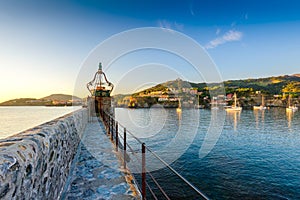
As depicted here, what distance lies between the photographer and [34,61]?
1124 centimetres

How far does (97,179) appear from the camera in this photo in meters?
3.33

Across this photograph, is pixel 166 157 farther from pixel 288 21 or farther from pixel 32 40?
pixel 288 21

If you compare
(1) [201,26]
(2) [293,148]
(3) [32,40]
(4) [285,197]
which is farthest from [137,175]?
(1) [201,26]

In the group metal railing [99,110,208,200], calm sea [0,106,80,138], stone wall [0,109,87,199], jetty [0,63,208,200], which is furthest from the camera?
calm sea [0,106,80,138]

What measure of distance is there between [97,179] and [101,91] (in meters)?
11.4

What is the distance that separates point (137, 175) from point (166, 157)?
141 inches

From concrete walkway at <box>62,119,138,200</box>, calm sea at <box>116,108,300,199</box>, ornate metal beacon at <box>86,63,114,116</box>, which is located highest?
ornate metal beacon at <box>86,63,114,116</box>

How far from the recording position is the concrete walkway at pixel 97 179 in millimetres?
2766

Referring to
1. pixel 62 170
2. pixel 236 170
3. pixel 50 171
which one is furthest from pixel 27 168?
pixel 236 170

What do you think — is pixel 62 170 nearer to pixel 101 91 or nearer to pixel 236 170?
pixel 236 170

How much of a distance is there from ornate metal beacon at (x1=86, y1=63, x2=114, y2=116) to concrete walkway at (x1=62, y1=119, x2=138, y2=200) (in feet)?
30.2

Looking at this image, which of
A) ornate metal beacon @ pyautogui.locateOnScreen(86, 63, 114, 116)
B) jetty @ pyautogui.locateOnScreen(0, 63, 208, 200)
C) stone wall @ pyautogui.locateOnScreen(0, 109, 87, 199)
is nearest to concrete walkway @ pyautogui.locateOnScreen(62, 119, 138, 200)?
jetty @ pyautogui.locateOnScreen(0, 63, 208, 200)

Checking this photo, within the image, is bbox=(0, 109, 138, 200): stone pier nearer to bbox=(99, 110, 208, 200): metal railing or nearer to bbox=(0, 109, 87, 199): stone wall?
bbox=(0, 109, 87, 199): stone wall

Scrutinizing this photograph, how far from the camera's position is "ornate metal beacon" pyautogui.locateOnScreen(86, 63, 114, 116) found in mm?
14094
